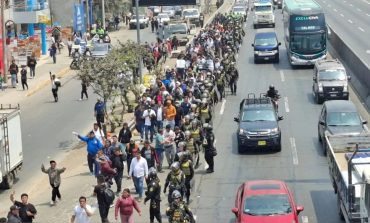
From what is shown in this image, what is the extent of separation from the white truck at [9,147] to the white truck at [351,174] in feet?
32.2

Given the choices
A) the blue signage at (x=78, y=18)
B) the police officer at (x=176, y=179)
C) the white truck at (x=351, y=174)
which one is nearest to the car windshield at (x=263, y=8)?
the blue signage at (x=78, y=18)

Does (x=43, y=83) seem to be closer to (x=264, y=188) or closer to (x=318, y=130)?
(x=318, y=130)

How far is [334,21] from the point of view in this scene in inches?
3514

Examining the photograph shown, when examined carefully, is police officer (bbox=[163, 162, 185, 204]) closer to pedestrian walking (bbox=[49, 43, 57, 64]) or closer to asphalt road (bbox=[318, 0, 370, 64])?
asphalt road (bbox=[318, 0, 370, 64])

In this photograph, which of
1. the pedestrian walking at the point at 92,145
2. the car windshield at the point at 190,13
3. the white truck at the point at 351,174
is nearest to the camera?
the white truck at the point at 351,174

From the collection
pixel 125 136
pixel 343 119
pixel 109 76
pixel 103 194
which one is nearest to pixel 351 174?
pixel 103 194

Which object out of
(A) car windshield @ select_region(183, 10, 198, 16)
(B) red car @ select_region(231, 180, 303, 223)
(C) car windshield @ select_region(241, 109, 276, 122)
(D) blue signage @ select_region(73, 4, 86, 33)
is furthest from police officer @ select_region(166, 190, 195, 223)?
(A) car windshield @ select_region(183, 10, 198, 16)

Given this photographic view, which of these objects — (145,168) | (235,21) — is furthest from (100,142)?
(235,21)

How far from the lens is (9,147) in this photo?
95.3 feet

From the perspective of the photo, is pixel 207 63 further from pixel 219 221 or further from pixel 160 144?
pixel 219 221

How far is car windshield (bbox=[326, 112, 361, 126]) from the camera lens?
3130 centimetres

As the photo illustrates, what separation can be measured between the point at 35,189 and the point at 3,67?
84.2 feet

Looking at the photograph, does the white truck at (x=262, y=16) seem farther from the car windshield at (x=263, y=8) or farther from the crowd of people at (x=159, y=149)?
the crowd of people at (x=159, y=149)

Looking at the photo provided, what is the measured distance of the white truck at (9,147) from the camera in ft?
93.7
